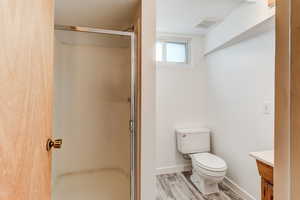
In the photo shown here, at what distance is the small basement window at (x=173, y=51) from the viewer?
2850mm

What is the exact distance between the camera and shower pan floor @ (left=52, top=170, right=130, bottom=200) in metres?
1.96

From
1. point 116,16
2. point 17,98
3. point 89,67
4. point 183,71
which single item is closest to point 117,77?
point 89,67

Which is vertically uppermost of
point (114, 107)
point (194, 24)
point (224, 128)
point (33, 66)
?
point (194, 24)

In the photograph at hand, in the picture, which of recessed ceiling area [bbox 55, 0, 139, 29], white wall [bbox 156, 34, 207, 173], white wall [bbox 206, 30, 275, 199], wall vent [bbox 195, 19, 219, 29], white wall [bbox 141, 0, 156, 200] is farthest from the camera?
white wall [bbox 156, 34, 207, 173]

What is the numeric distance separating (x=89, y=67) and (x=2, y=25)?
1.70 m

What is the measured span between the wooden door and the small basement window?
2135mm

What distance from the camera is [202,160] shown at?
91.7 inches

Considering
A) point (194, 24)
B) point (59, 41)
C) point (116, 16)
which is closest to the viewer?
point (116, 16)

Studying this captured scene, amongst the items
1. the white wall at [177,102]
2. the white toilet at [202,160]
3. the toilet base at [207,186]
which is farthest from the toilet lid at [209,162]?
the white wall at [177,102]

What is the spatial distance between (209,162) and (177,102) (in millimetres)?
1004

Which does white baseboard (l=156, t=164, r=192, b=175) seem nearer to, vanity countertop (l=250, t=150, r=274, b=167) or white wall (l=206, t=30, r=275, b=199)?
white wall (l=206, t=30, r=275, b=199)

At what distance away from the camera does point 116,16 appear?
178 centimetres

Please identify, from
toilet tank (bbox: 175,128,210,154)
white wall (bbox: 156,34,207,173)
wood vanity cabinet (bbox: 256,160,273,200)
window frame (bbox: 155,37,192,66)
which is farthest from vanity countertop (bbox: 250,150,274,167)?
window frame (bbox: 155,37,192,66)

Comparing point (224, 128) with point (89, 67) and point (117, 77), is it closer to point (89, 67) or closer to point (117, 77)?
point (117, 77)
